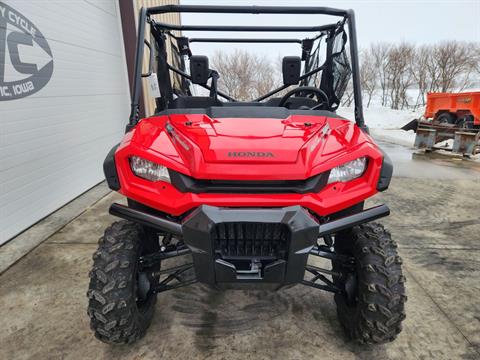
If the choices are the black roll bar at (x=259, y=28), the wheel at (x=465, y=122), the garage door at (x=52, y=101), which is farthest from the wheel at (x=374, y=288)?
the wheel at (x=465, y=122)

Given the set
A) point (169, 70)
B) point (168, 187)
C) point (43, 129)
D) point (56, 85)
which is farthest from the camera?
point (56, 85)

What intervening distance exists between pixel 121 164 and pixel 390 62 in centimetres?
2860

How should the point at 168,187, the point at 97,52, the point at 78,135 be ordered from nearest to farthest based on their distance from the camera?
the point at 168,187, the point at 78,135, the point at 97,52

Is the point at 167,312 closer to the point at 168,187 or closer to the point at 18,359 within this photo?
the point at 18,359

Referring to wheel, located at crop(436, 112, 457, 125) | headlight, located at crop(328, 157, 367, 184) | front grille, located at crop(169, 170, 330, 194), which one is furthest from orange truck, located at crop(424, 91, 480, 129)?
front grille, located at crop(169, 170, 330, 194)

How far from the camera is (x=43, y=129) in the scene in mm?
3402

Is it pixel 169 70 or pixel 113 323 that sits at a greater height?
pixel 169 70

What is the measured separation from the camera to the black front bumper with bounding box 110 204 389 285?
1262 mm

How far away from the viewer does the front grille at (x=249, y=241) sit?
4.48ft

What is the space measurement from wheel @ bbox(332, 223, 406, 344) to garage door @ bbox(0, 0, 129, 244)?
2.83m

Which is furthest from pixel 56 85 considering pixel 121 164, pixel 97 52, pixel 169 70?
pixel 121 164

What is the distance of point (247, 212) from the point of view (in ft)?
4.18

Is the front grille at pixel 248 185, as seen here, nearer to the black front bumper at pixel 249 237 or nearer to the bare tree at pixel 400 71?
the black front bumper at pixel 249 237

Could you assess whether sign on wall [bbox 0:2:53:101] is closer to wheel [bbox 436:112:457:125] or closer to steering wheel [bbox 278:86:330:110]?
steering wheel [bbox 278:86:330:110]
